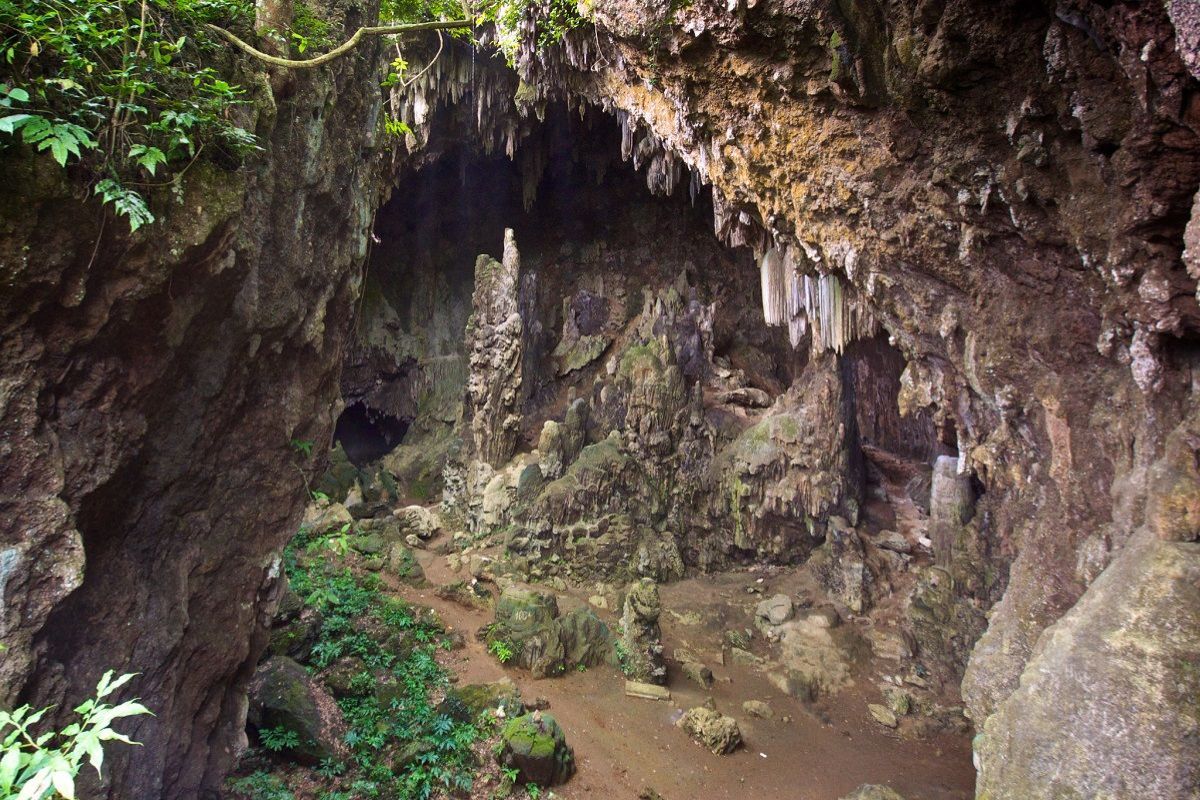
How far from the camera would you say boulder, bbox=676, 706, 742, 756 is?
6496 millimetres

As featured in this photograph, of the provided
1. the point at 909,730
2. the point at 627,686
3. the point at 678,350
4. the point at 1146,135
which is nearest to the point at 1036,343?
the point at 1146,135

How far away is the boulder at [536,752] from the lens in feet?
18.2

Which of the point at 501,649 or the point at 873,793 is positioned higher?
the point at 501,649

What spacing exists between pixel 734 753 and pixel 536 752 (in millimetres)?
2312

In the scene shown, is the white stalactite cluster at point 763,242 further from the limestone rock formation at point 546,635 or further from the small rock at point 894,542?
the limestone rock formation at point 546,635

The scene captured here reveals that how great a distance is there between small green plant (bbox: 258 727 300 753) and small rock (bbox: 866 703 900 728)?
21.2 ft

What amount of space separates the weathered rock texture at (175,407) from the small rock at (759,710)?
557cm

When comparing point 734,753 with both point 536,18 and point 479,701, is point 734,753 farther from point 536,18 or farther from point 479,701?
point 536,18

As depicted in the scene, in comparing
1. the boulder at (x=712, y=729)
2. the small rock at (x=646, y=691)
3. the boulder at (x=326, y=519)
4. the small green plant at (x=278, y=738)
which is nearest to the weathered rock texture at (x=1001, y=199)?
the boulder at (x=712, y=729)

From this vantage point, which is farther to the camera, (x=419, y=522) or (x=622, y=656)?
(x=419, y=522)

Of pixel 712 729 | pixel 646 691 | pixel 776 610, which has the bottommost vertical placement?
pixel 712 729

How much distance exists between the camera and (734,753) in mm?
6523

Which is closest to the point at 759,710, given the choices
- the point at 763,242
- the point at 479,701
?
the point at 479,701

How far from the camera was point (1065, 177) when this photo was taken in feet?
12.9
